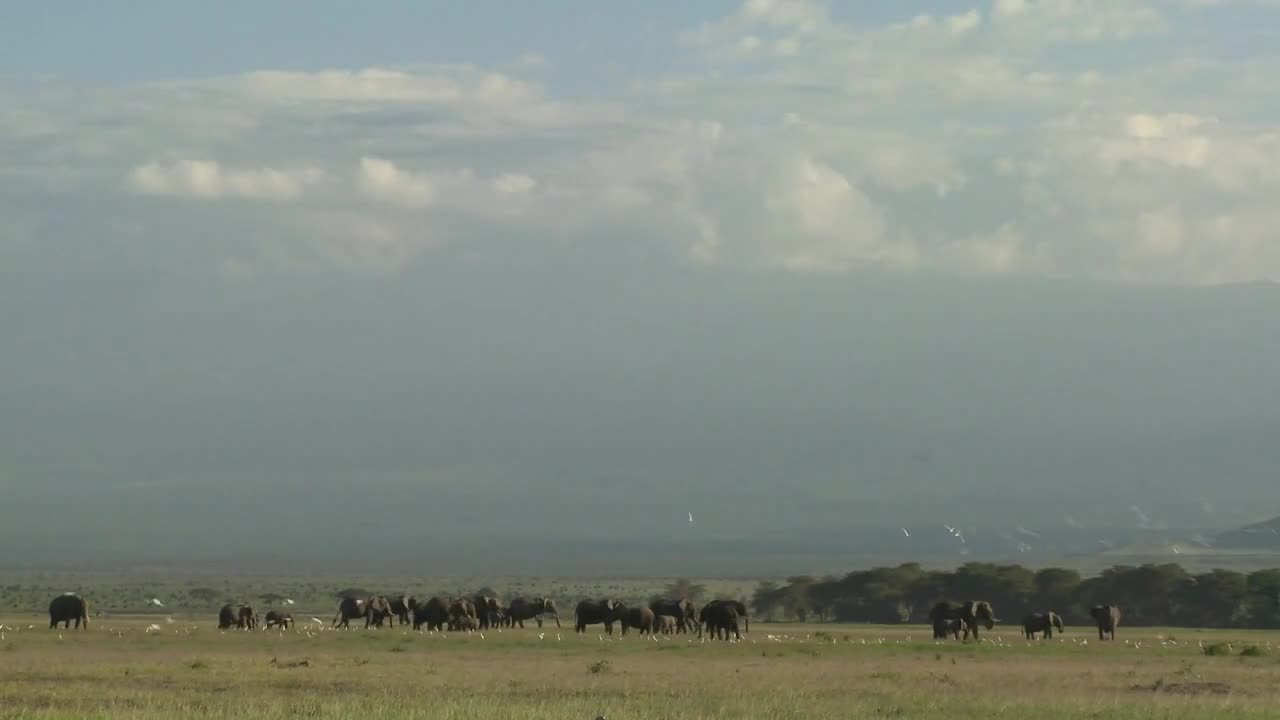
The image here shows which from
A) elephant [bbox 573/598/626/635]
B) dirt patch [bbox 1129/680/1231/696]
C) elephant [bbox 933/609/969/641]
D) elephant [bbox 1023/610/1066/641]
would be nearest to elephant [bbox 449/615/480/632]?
elephant [bbox 573/598/626/635]

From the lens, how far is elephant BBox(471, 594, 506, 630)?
71.6 m

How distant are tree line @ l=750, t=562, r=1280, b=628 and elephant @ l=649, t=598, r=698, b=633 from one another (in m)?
34.3

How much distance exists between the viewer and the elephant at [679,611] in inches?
2682

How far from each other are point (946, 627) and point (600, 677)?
2829 cm

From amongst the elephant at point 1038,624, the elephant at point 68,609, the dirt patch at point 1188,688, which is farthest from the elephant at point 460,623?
the dirt patch at point 1188,688

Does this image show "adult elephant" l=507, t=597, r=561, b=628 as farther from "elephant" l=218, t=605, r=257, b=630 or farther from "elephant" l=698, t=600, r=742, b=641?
"elephant" l=698, t=600, r=742, b=641

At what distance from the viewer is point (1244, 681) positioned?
4162 cm

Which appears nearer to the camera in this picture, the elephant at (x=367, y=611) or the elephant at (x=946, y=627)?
the elephant at (x=946, y=627)

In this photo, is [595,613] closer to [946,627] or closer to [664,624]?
[664,624]

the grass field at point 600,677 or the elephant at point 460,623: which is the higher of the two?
the elephant at point 460,623

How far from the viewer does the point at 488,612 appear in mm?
72375

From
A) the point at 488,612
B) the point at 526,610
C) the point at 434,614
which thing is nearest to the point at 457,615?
the point at 434,614

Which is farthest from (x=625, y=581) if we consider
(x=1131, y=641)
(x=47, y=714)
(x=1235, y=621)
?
(x=47, y=714)

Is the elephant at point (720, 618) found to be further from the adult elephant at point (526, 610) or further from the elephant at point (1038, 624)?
the adult elephant at point (526, 610)
